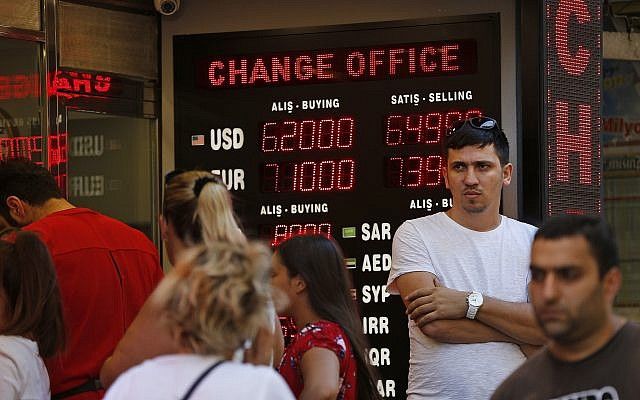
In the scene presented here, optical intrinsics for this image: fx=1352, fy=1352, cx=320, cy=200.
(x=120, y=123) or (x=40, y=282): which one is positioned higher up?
(x=120, y=123)

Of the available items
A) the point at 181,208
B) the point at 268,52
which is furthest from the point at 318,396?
the point at 268,52

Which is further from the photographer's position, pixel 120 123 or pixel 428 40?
pixel 120 123

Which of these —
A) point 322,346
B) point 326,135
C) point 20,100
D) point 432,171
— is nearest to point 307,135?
point 326,135

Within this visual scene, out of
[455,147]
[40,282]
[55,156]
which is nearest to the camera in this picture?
[40,282]

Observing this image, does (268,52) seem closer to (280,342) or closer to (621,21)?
(280,342)

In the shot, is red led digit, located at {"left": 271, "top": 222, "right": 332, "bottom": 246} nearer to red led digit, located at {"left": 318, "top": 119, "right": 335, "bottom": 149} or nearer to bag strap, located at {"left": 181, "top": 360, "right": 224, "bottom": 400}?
red led digit, located at {"left": 318, "top": 119, "right": 335, "bottom": 149}

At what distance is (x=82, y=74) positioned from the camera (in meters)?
8.55

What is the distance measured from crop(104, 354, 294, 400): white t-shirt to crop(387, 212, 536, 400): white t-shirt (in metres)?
2.45

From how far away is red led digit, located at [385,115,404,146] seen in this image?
7.97 meters

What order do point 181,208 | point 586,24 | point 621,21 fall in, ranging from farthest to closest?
point 621,21
point 586,24
point 181,208

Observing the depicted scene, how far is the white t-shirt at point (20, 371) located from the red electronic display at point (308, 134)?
366cm

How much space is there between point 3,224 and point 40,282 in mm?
1248

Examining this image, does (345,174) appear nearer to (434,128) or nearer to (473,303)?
(434,128)

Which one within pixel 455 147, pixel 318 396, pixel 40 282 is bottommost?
pixel 318 396
